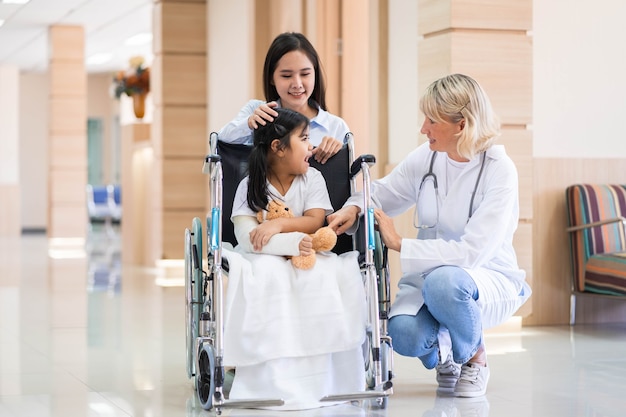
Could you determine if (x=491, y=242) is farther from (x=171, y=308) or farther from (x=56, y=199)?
(x=56, y=199)

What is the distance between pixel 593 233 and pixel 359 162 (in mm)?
2395

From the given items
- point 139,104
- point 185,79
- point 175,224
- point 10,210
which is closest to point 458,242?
point 175,224

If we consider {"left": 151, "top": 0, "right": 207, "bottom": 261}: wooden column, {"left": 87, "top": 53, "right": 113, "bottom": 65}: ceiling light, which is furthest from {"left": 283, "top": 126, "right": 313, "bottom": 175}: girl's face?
{"left": 87, "top": 53, "right": 113, "bottom": 65}: ceiling light

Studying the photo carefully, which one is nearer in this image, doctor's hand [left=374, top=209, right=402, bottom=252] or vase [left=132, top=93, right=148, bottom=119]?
doctor's hand [left=374, top=209, right=402, bottom=252]

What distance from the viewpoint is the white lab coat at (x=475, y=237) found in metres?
3.16

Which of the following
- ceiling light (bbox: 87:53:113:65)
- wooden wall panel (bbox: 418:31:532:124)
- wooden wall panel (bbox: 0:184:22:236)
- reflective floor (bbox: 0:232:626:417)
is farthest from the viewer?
wooden wall panel (bbox: 0:184:22:236)

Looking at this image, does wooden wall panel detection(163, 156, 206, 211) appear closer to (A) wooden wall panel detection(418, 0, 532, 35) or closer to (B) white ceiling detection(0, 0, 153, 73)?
(B) white ceiling detection(0, 0, 153, 73)

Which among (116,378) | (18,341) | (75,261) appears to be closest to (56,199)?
(75,261)

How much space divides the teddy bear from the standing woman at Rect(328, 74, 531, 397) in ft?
0.19

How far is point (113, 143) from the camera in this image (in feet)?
72.2

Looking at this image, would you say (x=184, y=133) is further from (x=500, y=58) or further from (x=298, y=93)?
(x=298, y=93)

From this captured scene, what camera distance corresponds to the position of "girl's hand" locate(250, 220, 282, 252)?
9.98 feet

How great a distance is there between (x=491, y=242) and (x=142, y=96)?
25.6 feet

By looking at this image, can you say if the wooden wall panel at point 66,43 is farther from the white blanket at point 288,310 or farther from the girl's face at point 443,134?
the white blanket at point 288,310
